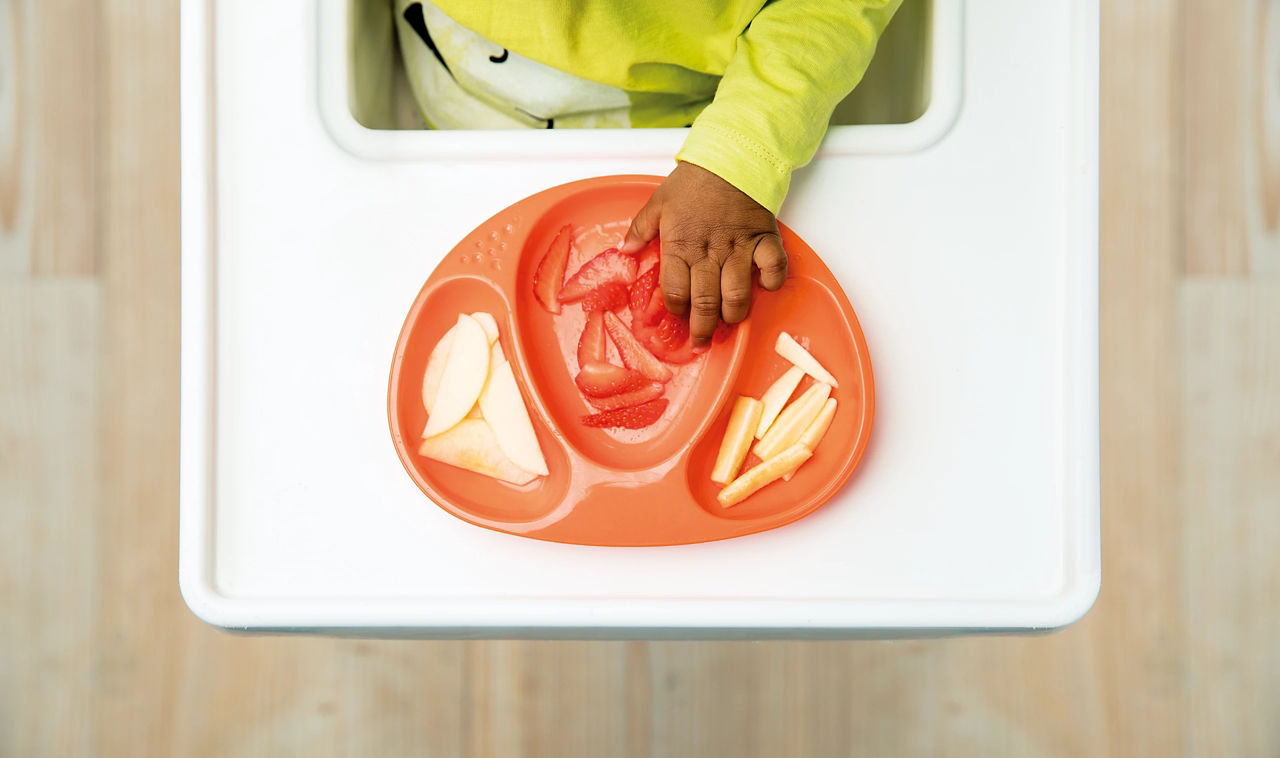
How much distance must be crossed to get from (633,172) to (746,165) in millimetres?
65

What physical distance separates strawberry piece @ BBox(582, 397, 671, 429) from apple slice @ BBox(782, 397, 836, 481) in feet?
0.24

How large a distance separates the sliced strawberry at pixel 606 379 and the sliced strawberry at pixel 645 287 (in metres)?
0.03

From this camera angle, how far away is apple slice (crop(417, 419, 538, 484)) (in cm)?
46

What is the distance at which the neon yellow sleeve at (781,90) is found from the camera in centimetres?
A: 45

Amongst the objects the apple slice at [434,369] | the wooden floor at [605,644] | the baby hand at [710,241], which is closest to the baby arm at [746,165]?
the baby hand at [710,241]

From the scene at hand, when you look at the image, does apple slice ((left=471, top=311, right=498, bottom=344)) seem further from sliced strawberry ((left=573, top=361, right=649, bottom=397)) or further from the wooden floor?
the wooden floor
